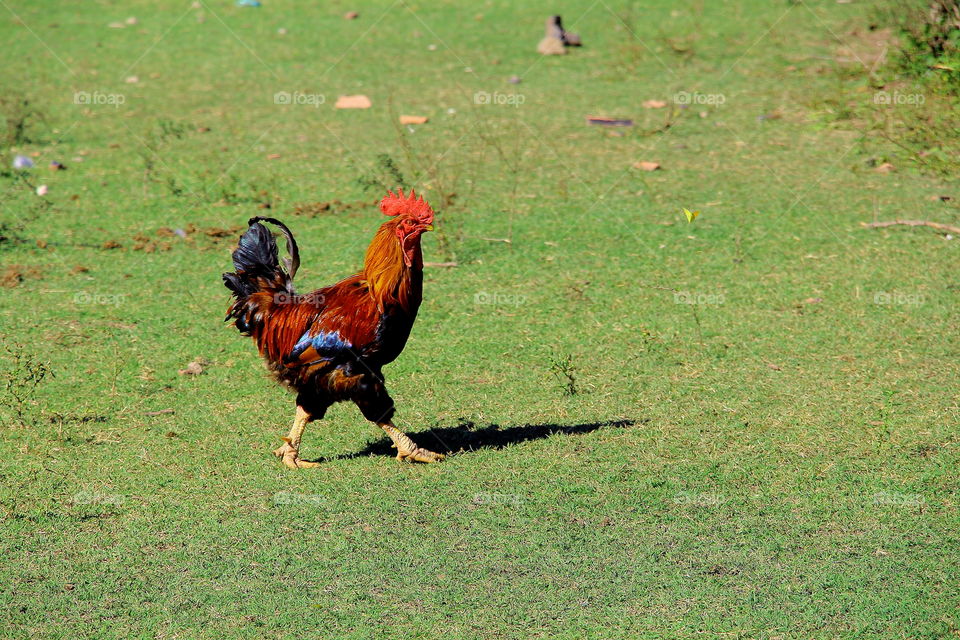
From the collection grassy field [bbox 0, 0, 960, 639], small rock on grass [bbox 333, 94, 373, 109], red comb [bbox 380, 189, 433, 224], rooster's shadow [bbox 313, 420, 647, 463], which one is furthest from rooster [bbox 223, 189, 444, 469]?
small rock on grass [bbox 333, 94, 373, 109]

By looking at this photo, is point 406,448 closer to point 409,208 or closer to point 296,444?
point 296,444

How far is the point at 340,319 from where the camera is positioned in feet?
20.2

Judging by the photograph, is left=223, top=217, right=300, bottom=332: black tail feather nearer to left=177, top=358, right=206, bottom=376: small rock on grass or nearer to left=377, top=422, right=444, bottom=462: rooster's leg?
left=377, top=422, right=444, bottom=462: rooster's leg

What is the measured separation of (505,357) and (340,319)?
2064mm

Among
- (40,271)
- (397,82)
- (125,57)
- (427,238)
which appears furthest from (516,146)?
(125,57)

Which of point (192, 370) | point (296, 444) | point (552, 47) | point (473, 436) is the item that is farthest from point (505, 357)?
point (552, 47)

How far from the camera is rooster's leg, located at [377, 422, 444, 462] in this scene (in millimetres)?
6355

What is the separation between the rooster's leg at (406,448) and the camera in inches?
250

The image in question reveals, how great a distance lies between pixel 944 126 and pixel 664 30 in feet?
19.4

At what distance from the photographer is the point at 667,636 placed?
4.82m

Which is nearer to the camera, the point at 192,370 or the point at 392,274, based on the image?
the point at 392,274

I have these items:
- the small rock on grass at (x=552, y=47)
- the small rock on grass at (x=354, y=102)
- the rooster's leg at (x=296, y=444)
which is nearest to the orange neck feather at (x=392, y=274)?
the rooster's leg at (x=296, y=444)

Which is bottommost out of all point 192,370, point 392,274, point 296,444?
point 296,444

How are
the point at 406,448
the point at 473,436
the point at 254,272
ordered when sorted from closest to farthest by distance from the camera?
the point at 406,448 < the point at 254,272 < the point at 473,436
